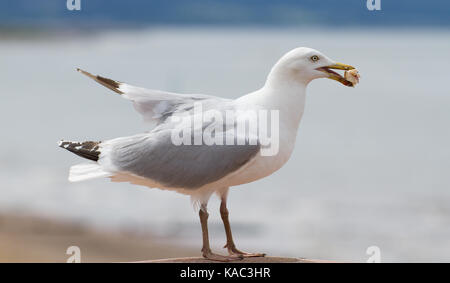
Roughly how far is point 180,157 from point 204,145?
17cm

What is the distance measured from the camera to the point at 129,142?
5.39 m

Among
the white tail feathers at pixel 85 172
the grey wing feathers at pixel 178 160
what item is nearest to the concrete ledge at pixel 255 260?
the grey wing feathers at pixel 178 160

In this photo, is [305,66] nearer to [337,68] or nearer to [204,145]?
[337,68]

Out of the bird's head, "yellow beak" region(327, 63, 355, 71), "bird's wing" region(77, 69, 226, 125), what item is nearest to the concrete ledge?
A: "bird's wing" region(77, 69, 226, 125)

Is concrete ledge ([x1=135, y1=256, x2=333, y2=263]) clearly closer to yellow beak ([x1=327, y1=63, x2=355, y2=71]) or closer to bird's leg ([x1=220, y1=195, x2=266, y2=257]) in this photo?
bird's leg ([x1=220, y1=195, x2=266, y2=257])

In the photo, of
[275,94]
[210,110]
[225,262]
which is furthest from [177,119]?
[225,262]

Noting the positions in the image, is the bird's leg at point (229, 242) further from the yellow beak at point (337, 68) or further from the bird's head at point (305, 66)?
the yellow beak at point (337, 68)

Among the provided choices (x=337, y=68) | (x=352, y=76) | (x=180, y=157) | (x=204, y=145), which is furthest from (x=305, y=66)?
(x=180, y=157)

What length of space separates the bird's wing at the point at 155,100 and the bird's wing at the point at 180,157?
14cm

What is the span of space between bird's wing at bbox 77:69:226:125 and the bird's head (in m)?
0.51

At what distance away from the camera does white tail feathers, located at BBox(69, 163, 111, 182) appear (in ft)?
17.4

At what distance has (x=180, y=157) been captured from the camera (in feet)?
17.3

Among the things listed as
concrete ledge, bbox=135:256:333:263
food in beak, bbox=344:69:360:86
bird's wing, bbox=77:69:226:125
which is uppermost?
food in beak, bbox=344:69:360:86
